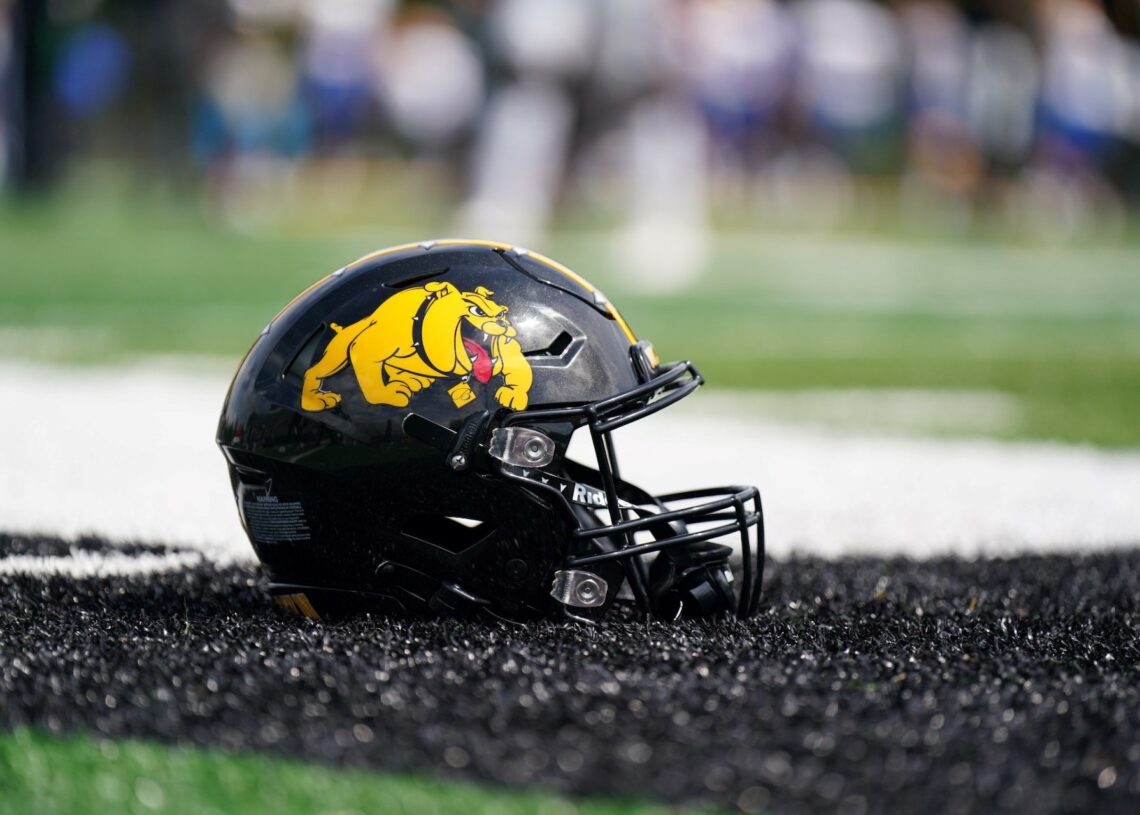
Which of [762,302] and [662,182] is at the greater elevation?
[662,182]

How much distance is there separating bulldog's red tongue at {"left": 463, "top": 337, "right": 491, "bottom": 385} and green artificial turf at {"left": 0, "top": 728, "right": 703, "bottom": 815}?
0.70 meters

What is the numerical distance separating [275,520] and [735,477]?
2.02 m

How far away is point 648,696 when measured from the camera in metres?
1.92

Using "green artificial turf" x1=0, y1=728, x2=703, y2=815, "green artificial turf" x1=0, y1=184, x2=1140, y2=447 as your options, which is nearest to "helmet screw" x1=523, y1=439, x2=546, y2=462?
"green artificial turf" x1=0, y1=728, x2=703, y2=815

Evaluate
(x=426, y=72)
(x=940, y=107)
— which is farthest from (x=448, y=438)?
(x=940, y=107)

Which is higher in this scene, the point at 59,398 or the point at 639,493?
the point at 639,493

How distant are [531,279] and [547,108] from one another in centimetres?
1226

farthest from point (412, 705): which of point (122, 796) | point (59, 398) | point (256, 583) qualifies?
point (59, 398)

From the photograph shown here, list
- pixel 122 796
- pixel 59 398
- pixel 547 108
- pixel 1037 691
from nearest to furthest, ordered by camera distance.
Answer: pixel 122 796
pixel 1037 691
pixel 59 398
pixel 547 108

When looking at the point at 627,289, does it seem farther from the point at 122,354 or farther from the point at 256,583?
the point at 256,583

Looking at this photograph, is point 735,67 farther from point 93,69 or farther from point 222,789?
point 222,789

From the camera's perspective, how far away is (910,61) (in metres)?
22.3

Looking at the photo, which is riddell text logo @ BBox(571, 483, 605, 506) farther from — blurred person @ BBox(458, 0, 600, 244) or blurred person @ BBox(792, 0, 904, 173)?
blurred person @ BBox(792, 0, 904, 173)

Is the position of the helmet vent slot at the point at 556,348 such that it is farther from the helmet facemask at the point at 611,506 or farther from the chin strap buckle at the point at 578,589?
the chin strap buckle at the point at 578,589
